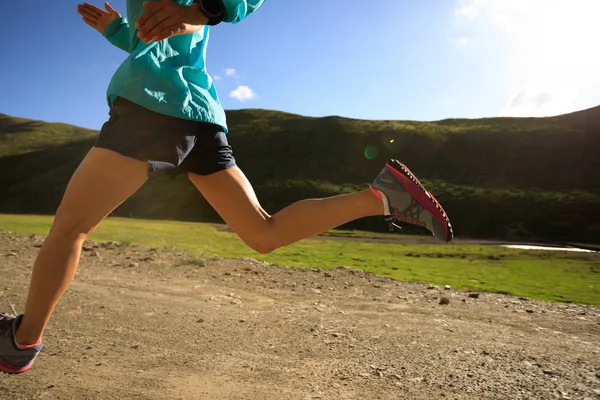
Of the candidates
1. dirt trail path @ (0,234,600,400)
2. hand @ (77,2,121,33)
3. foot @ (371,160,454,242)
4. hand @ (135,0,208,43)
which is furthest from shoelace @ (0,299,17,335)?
foot @ (371,160,454,242)

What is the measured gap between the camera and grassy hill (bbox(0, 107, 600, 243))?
49750 millimetres

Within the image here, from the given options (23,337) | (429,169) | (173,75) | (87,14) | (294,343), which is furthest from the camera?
(429,169)

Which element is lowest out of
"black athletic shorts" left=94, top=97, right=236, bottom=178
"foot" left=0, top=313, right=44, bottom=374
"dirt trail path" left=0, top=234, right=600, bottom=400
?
"dirt trail path" left=0, top=234, right=600, bottom=400

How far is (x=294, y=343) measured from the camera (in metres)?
3.85

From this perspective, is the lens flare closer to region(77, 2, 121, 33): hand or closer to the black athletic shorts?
region(77, 2, 121, 33): hand

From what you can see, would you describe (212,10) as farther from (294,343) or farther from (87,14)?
(294,343)

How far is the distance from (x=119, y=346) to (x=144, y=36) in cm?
270

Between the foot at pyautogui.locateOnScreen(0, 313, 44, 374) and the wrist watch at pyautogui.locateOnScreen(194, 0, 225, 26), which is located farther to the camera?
the foot at pyautogui.locateOnScreen(0, 313, 44, 374)

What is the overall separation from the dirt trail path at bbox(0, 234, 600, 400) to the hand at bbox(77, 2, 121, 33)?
7.87 feet

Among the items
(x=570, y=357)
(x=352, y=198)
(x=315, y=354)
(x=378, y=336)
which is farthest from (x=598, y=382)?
(x=352, y=198)

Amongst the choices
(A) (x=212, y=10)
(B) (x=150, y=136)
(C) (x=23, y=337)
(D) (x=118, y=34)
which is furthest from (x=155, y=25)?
(C) (x=23, y=337)

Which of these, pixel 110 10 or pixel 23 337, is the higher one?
pixel 110 10

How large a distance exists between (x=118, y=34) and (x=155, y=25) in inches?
45.7

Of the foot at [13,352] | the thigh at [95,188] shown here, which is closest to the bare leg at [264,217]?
the thigh at [95,188]
